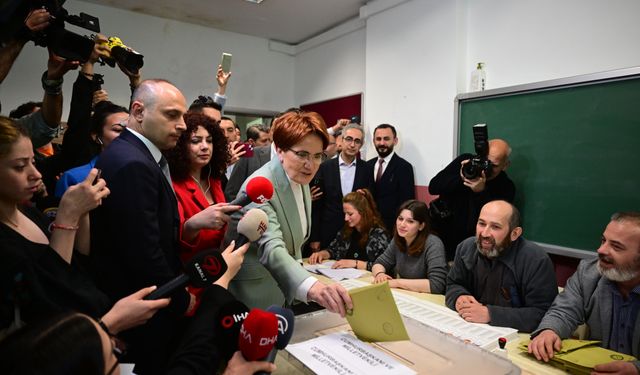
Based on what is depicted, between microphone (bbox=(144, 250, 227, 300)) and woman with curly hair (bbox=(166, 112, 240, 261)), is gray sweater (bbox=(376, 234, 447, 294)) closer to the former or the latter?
woman with curly hair (bbox=(166, 112, 240, 261))

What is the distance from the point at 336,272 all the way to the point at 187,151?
1411 mm

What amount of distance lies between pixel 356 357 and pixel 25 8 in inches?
46.5

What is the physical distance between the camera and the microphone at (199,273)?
96 centimetres

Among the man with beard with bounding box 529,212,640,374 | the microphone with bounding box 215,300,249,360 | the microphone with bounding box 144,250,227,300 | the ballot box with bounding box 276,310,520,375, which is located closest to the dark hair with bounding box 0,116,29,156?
the microphone with bounding box 144,250,227,300

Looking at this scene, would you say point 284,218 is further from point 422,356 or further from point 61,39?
point 61,39

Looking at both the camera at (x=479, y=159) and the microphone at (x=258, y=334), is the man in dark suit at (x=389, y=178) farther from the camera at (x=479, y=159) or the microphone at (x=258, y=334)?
the microphone at (x=258, y=334)

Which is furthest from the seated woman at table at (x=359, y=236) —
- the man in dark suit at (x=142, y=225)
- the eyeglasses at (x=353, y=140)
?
the man in dark suit at (x=142, y=225)

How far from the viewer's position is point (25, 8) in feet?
2.85

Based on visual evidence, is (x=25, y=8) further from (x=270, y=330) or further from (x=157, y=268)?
(x=270, y=330)

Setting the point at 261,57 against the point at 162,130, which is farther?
the point at 261,57

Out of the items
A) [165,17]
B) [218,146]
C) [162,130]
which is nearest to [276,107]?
[165,17]

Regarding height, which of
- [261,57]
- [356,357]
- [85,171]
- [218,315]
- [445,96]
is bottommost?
[356,357]

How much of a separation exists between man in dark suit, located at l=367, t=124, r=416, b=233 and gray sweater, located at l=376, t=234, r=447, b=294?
873mm

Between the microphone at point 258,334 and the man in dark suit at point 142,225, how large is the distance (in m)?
0.38
